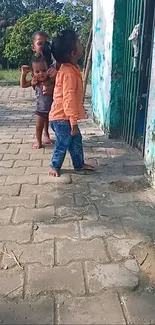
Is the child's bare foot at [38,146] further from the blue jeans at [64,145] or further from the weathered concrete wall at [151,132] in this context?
the weathered concrete wall at [151,132]

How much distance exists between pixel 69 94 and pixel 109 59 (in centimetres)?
177

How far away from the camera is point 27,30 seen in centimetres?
1575

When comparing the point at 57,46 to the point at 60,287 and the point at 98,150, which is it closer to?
the point at 98,150

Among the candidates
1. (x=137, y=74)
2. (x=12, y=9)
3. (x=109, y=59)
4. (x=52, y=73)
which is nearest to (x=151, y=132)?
(x=137, y=74)

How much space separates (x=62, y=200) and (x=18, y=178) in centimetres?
70

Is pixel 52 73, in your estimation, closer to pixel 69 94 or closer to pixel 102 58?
pixel 69 94

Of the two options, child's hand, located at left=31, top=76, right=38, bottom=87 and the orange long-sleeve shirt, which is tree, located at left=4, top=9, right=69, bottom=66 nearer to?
child's hand, located at left=31, top=76, right=38, bottom=87

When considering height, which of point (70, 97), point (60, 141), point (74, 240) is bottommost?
point (74, 240)

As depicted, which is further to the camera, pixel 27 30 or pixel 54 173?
pixel 27 30

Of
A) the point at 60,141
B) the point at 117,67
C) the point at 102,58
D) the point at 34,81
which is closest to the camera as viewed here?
the point at 60,141

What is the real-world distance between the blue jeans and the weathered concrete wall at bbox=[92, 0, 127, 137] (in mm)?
1383

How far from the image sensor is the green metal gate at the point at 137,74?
4117 mm

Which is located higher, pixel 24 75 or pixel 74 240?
pixel 24 75

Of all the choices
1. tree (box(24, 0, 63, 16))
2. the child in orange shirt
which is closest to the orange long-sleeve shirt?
the child in orange shirt
